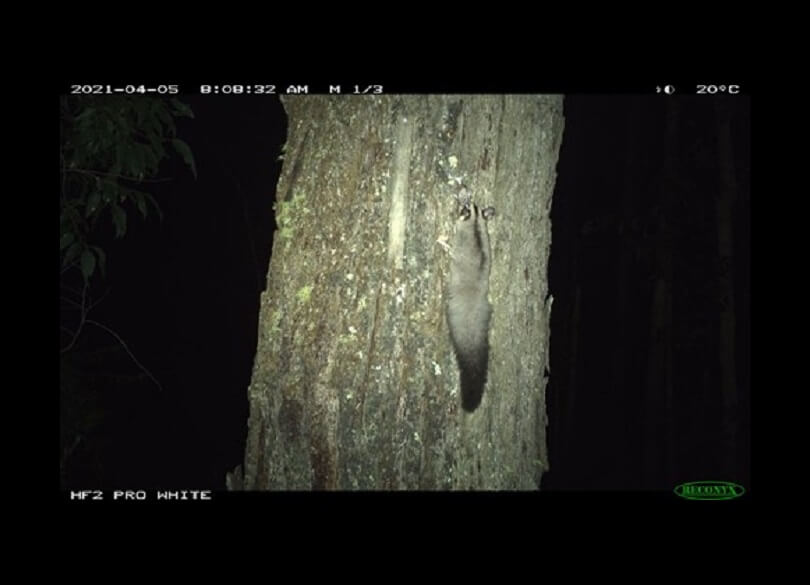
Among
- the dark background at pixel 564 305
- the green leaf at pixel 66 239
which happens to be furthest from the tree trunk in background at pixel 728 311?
the green leaf at pixel 66 239

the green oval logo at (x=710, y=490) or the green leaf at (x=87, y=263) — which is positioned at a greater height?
the green leaf at (x=87, y=263)

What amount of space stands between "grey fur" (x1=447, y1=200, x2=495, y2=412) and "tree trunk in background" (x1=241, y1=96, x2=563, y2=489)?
0.03 m

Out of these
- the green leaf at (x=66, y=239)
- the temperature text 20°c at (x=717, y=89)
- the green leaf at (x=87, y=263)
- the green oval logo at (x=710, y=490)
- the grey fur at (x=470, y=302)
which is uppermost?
the temperature text 20°c at (x=717, y=89)

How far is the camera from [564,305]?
18.2 ft

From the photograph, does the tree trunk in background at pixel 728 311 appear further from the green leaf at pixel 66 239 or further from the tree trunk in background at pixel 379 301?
the green leaf at pixel 66 239

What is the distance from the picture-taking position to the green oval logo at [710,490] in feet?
7.55

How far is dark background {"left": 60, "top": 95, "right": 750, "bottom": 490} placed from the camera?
4723 millimetres

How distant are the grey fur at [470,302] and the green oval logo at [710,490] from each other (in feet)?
4.26

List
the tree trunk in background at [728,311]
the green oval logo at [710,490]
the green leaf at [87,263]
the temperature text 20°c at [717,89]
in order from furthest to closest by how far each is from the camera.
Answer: the tree trunk in background at [728,311] < the green leaf at [87,263] < the temperature text 20°c at [717,89] < the green oval logo at [710,490]

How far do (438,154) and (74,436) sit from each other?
4.26m

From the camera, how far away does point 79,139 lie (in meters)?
2.76

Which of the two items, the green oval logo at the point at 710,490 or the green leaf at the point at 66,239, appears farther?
the green leaf at the point at 66,239

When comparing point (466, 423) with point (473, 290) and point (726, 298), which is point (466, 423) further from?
point (726, 298)

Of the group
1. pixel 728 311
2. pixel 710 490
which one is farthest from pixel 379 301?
pixel 728 311
